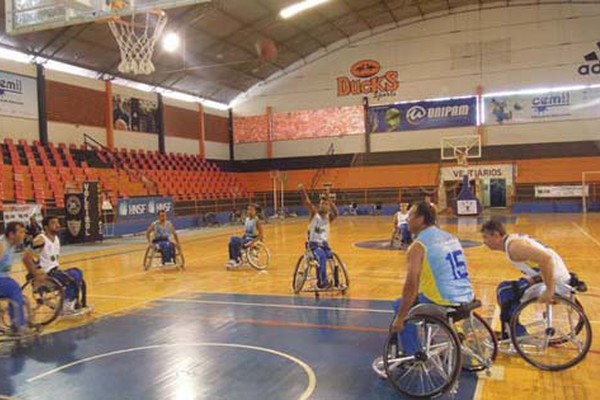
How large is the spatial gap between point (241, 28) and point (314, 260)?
15442 mm

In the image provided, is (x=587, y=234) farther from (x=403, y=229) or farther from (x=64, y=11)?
(x=64, y=11)

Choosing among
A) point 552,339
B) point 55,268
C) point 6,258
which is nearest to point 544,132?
point 552,339

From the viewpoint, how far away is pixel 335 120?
26.8 metres

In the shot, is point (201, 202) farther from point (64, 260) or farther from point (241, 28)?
point (64, 260)

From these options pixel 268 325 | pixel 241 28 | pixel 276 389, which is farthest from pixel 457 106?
pixel 276 389

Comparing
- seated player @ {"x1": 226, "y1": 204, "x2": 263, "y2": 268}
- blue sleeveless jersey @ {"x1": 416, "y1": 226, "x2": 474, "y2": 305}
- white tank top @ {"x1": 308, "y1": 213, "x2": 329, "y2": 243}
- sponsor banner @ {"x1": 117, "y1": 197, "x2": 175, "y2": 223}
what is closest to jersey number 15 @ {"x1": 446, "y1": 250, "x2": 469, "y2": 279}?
blue sleeveless jersey @ {"x1": 416, "y1": 226, "x2": 474, "y2": 305}

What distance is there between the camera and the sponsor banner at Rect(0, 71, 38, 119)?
16.5 m

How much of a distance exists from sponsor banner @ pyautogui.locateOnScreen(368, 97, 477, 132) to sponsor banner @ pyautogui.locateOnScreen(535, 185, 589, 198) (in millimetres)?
4158

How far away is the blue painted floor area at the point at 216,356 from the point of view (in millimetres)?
3863

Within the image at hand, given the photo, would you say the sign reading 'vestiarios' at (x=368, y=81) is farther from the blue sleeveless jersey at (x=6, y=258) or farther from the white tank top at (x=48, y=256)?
the blue sleeveless jersey at (x=6, y=258)

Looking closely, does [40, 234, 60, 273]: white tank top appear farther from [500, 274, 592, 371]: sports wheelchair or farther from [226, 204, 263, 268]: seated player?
[500, 274, 592, 371]: sports wheelchair

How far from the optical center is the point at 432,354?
143 inches

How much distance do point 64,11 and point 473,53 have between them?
20.5 metres

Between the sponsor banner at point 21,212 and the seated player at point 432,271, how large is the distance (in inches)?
478
